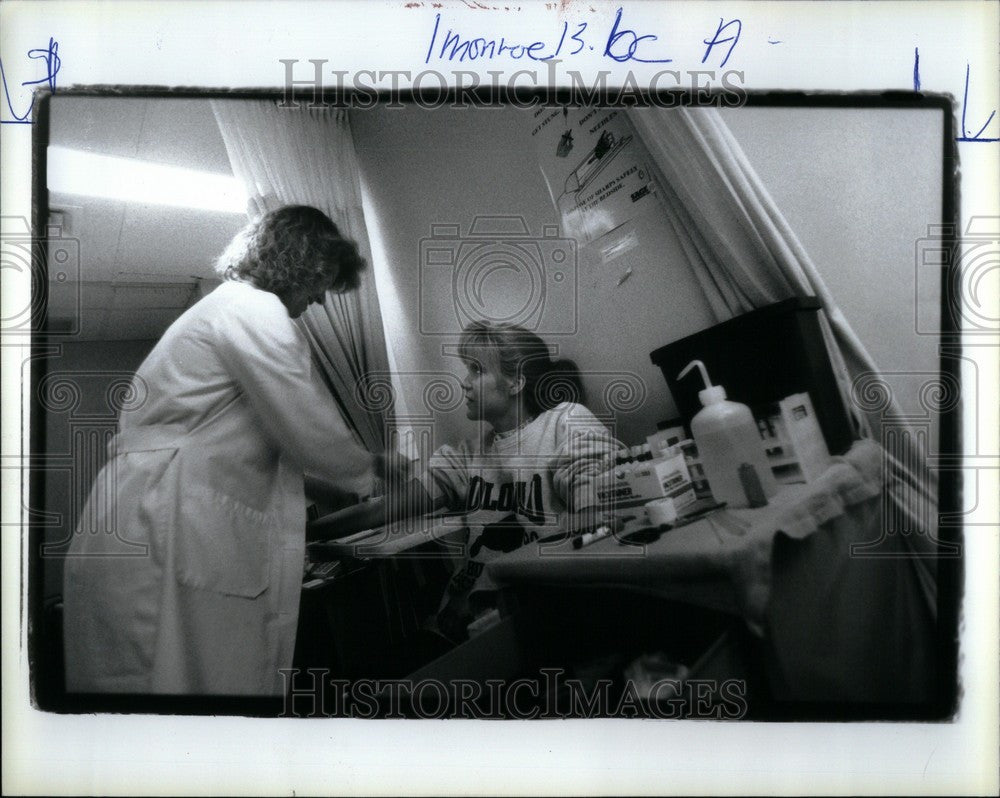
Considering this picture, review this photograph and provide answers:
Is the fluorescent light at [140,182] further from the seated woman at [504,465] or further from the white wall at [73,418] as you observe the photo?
the seated woman at [504,465]

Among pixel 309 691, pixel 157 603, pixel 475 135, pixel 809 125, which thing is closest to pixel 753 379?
A: pixel 809 125

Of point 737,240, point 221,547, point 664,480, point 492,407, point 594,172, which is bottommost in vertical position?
point 221,547

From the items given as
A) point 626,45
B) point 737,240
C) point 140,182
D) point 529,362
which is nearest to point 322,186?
point 140,182

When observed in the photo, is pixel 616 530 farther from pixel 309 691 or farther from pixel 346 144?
pixel 346 144

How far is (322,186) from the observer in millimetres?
1552

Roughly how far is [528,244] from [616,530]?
1.57ft

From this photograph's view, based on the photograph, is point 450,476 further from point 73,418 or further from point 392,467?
point 73,418

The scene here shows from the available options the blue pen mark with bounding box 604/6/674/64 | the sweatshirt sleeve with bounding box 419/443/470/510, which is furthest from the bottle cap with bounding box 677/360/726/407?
the blue pen mark with bounding box 604/6/674/64

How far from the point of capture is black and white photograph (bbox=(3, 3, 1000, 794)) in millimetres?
1525

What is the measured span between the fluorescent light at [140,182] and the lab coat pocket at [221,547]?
0.47m

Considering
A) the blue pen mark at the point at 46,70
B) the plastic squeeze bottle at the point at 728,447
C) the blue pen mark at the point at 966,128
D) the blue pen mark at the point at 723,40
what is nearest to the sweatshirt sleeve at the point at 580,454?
the plastic squeeze bottle at the point at 728,447

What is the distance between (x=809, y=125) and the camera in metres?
1.55

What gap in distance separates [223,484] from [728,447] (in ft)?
2.63

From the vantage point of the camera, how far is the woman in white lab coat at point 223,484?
153cm
